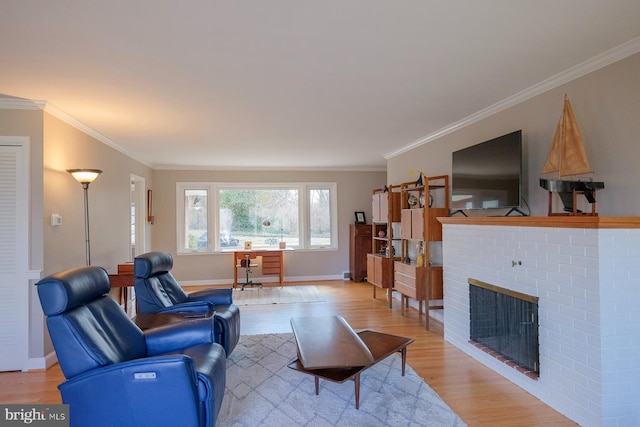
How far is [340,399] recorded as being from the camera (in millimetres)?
2711

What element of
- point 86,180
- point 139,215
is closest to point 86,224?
point 86,180

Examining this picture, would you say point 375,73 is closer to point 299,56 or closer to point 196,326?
point 299,56

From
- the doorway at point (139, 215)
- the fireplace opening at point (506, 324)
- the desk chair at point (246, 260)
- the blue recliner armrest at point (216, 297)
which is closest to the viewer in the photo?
the fireplace opening at point (506, 324)

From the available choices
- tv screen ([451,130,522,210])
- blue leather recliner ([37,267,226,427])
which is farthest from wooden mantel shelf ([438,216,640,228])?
blue leather recliner ([37,267,226,427])

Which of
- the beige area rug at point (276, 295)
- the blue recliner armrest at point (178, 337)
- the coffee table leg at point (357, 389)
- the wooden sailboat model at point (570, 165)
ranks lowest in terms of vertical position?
the beige area rug at point (276, 295)

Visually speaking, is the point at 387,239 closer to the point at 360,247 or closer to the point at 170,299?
the point at 360,247

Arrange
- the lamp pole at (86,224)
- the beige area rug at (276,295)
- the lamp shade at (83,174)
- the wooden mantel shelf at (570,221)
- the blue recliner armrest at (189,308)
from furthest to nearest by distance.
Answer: the beige area rug at (276,295)
the lamp pole at (86,224)
the lamp shade at (83,174)
the blue recliner armrest at (189,308)
the wooden mantel shelf at (570,221)

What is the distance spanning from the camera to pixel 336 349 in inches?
107

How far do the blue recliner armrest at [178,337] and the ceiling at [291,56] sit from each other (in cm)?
180

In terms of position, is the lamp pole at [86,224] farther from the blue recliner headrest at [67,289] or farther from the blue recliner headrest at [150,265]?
the blue recliner headrest at [67,289]

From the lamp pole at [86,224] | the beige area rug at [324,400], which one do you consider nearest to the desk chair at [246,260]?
the lamp pole at [86,224]

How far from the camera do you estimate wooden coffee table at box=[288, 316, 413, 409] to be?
2.49m

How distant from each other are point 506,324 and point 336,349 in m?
1.44

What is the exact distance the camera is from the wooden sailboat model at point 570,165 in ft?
8.00
